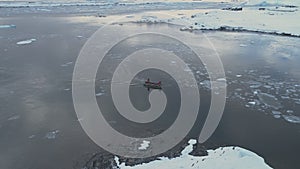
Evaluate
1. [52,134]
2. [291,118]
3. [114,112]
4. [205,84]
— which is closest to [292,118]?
[291,118]

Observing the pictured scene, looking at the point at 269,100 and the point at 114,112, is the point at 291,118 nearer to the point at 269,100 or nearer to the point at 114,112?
the point at 269,100

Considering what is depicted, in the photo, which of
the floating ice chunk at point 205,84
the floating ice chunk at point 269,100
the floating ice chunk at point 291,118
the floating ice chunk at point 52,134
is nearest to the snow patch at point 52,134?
the floating ice chunk at point 52,134

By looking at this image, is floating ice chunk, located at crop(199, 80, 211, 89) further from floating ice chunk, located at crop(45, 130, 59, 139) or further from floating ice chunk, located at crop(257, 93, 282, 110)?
floating ice chunk, located at crop(45, 130, 59, 139)

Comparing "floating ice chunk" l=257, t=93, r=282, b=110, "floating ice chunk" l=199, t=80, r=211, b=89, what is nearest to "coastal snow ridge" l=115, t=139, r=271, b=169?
"floating ice chunk" l=257, t=93, r=282, b=110

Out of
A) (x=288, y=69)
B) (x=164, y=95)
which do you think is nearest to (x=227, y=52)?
(x=288, y=69)

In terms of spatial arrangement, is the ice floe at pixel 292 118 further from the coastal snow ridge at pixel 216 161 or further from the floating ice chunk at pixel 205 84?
the floating ice chunk at pixel 205 84

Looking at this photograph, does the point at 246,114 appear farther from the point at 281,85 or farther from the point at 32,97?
the point at 32,97
